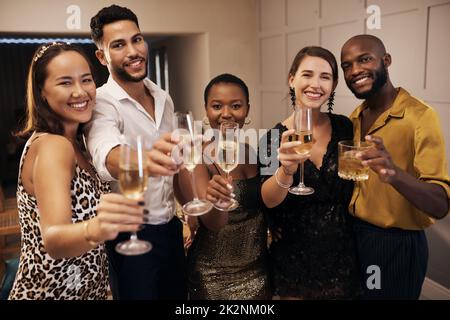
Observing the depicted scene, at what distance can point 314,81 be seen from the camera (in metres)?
1.40

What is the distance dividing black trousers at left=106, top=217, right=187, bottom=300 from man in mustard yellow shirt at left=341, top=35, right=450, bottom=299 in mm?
691

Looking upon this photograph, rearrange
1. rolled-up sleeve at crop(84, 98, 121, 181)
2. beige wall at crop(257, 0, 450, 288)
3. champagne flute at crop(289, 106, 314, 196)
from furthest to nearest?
beige wall at crop(257, 0, 450, 288)
champagne flute at crop(289, 106, 314, 196)
rolled-up sleeve at crop(84, 98, 121, 181)

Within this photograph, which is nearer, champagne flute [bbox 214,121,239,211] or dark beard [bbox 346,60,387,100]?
champagne flute [bbox 214,121,239,211]

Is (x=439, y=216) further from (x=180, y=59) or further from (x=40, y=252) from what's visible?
(x=180, y=59)

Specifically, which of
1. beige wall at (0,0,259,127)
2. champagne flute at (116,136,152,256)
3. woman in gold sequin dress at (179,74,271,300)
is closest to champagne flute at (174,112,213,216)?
champagne flute at (116,136,152,256)

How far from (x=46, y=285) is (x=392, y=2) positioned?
7.56ft

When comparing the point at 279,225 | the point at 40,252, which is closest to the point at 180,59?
the point at 279,225

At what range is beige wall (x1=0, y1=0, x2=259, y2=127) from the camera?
2.43 meters

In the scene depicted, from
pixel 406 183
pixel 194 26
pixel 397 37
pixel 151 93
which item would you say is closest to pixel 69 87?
pixel 151 93

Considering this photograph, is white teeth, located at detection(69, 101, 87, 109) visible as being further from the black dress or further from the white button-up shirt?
the black dress

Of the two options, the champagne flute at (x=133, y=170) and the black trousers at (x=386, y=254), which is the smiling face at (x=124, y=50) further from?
the black trousers at (x=386, y=254)

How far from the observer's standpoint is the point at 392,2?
2.33 m

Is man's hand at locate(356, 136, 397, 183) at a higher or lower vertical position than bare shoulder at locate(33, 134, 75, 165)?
lower

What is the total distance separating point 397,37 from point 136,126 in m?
1.71
